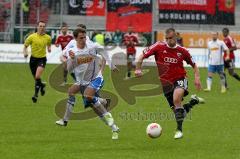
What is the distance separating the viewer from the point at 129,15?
47.3m

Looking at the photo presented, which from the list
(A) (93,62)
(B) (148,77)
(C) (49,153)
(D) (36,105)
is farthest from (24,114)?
(B) (148,77)

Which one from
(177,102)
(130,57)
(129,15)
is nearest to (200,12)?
(129,15)

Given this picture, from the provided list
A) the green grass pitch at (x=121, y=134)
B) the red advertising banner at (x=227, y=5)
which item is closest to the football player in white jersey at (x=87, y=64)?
the green grass pitch at (x=121, y=134)

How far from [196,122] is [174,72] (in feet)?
10.2

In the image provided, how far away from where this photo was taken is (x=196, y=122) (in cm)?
1708

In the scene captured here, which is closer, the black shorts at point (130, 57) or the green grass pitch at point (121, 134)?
the green grass pitch at point (121, 134)

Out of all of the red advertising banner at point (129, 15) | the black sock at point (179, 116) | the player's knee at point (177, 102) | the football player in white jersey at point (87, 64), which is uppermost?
the red advertising banner at point (129, 15)

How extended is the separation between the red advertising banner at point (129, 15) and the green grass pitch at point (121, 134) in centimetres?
2328

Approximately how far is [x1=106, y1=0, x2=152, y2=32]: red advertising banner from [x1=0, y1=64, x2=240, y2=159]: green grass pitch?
2328cm

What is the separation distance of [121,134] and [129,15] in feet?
109

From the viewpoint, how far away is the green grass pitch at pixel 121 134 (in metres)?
11.9

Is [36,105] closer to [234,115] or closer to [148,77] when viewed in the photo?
[234,115]

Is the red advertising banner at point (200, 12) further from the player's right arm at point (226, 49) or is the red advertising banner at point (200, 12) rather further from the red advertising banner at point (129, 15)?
the player's right arm at point (226, 49)

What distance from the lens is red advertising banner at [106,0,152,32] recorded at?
4653 cm
